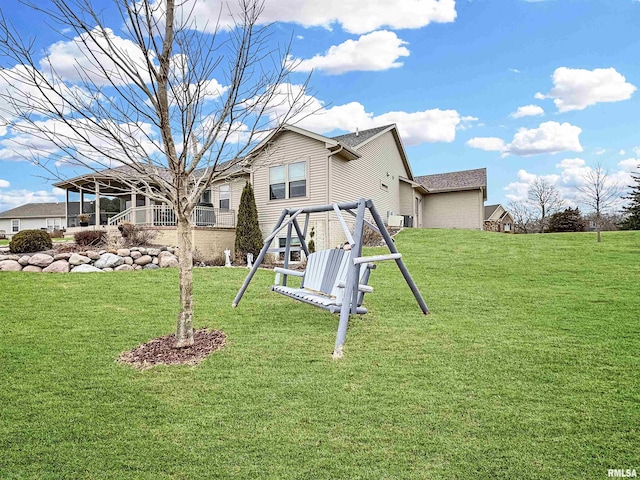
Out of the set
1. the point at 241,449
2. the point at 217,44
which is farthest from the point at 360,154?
the point at 241,449

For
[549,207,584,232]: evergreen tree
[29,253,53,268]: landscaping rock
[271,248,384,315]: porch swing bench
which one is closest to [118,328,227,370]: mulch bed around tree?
[271,248,384,315]: porch swing bench

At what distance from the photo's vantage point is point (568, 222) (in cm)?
2909

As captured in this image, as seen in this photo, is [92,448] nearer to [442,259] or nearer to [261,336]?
[261,336]

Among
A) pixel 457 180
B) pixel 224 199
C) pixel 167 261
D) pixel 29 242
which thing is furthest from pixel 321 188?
pixel 457 180

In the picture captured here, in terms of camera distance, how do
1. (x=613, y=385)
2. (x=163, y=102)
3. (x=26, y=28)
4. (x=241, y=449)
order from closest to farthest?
(x=241, y=449) < (x=613, y=385) < (x=26, y=28) < (x=163, y=102)

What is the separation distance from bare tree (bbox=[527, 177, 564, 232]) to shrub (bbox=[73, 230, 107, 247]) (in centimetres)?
3782

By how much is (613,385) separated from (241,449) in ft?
11.2

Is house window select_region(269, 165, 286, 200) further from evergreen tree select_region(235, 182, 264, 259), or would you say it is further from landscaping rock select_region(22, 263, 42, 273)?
landscaping rock select_region(22, 263, 42, 273)

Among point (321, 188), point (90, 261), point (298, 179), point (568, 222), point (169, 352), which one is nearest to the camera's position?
point (169, 352)

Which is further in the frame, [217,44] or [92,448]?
[217,44]

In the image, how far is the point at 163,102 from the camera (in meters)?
4.59

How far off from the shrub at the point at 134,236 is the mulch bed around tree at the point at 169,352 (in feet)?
33.9

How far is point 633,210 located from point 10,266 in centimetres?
3830

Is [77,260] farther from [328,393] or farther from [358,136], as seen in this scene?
[358,136]
